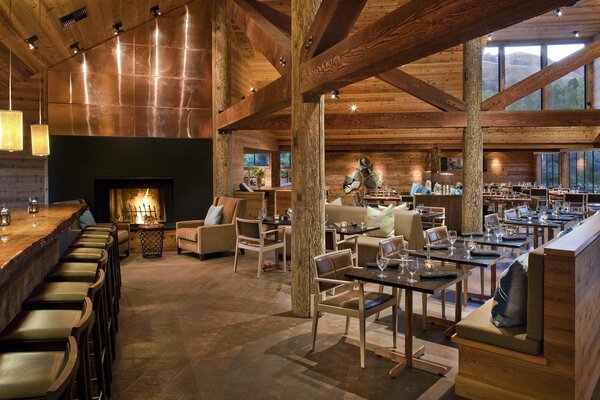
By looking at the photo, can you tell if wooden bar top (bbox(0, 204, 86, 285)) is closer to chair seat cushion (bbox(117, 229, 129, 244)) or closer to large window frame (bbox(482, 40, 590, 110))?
chair seat cushion (bbox(117, 229, 129, 244))

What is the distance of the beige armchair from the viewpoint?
7.97m

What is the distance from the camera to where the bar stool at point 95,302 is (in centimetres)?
279

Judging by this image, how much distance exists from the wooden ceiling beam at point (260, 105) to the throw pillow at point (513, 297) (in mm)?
3476

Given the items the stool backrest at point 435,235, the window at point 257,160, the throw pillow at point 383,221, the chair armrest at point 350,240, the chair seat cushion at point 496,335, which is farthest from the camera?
the window at point 257,160

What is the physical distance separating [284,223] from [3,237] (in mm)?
4321

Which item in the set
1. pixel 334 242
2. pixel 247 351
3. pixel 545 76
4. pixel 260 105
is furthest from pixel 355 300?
pixel 545 76

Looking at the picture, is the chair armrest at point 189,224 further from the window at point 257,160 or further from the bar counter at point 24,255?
the window at point 257,160

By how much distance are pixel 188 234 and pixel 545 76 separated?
26.9 ft

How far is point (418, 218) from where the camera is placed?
7.05m

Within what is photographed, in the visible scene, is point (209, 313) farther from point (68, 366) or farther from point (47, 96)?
point (47, 96)

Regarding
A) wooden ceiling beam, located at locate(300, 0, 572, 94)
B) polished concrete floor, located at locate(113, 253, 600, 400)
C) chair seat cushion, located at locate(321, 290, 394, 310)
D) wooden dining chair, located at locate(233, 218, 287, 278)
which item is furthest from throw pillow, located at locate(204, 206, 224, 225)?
chair seat cushion, located at locate(321, 290, 394, 310)

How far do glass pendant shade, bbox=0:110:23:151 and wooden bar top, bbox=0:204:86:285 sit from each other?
700 millimetres

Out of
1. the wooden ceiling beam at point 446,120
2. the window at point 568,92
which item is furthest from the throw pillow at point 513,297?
the window at point 568,92

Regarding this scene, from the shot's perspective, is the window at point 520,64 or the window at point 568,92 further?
the window at point 568,92
